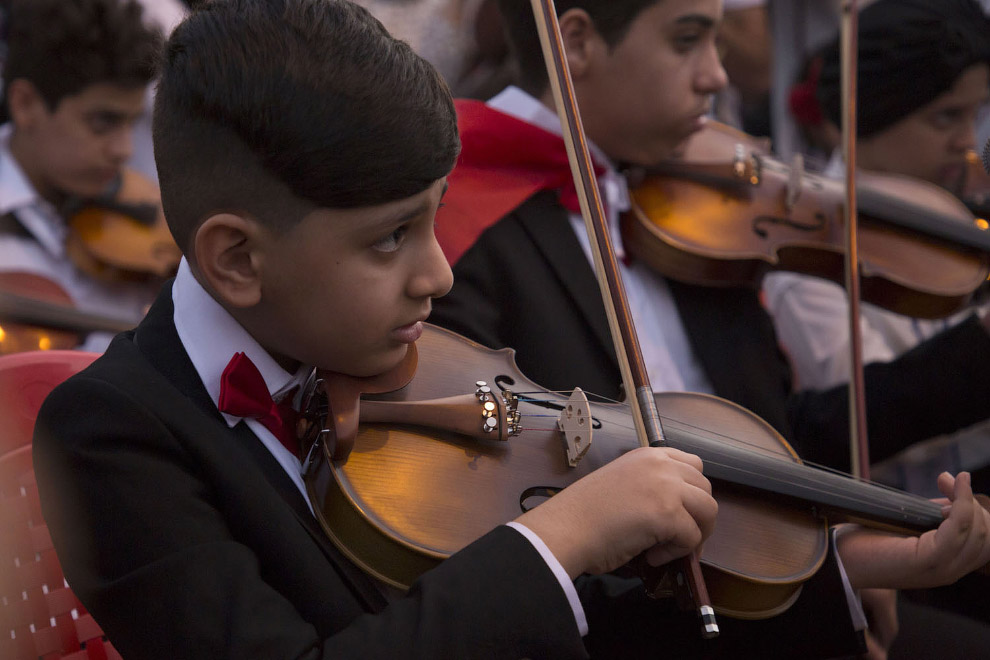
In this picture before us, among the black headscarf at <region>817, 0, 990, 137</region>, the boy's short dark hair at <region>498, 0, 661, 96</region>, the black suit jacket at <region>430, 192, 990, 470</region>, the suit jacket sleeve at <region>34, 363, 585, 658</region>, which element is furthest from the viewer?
the black headscarf at <region>817, 0, 990, 137</region>

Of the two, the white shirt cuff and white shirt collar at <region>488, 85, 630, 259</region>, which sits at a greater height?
white shirt collar at <region>488, 85, 630, 259</region>

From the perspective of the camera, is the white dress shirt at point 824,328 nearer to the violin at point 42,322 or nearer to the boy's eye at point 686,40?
the boy's eye at point 686,40

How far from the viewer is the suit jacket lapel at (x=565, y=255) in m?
1.26

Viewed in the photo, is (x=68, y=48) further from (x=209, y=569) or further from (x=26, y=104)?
(x=209, y=569)

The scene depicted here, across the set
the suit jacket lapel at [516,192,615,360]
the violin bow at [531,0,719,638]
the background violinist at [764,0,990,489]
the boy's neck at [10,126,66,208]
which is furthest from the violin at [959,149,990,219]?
the boy's neck at [10,126,66,208]

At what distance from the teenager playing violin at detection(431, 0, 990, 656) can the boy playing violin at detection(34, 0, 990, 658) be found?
361 millimetres

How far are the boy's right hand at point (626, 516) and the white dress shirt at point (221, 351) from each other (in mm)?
111

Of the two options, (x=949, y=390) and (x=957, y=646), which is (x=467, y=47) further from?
(x=957, y=646)

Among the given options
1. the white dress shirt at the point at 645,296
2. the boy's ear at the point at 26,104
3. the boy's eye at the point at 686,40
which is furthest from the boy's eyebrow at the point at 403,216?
the boy's ear at the point at 26,104

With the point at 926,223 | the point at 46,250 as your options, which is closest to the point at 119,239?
the point at 46,250

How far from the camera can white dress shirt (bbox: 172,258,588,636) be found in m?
0.84

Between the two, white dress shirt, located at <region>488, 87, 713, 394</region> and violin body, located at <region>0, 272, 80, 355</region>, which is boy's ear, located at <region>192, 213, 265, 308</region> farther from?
violin body, located at <region>0, 272, 80, 355</region>

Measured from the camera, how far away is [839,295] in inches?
69.5

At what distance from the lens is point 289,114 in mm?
763
